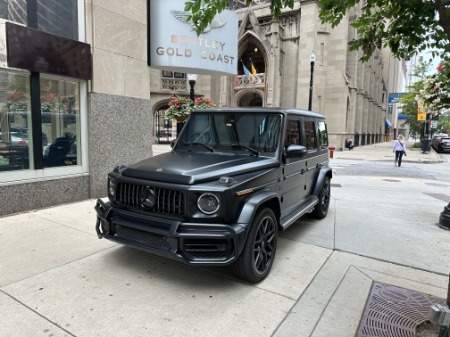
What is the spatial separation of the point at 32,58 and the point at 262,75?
1093 inches

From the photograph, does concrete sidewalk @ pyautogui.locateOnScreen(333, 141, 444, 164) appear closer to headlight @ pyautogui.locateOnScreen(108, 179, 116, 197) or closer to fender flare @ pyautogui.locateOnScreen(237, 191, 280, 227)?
fender flare @ pyautogui.locateOnScreen(237, 191, 280, 227)

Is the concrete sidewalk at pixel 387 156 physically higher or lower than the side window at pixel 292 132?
lower

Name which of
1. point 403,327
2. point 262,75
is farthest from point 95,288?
point 262,75

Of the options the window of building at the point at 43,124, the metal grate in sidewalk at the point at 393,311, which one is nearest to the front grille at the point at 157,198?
the metal grate in sidewalk at the point at 393,311

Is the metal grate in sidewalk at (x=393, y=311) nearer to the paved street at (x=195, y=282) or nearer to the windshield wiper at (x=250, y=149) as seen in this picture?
the paved street at (x=195, y=282)

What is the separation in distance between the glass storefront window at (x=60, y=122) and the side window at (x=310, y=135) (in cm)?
492

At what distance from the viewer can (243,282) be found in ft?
12.2

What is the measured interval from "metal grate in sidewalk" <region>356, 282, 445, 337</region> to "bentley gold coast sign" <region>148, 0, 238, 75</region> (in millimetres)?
7588

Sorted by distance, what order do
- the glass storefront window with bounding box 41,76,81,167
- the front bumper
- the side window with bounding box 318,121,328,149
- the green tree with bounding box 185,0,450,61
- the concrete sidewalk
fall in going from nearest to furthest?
1. the green tree with bounding box 185,0,450,61
2. the front bumper
3. the side window with bounding box 318,121,328,149
4. the glass storefront window with bounding box 41,76,81,167
5. the concrete sidewalk

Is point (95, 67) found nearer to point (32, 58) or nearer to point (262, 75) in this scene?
point (32, 58)

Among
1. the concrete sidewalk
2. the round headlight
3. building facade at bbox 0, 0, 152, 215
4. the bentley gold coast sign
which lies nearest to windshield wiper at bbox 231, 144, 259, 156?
the round headlight

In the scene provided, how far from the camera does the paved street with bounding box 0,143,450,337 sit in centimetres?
291

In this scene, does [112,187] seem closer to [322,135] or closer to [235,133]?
[235,133]

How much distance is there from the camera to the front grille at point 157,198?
133 inches
